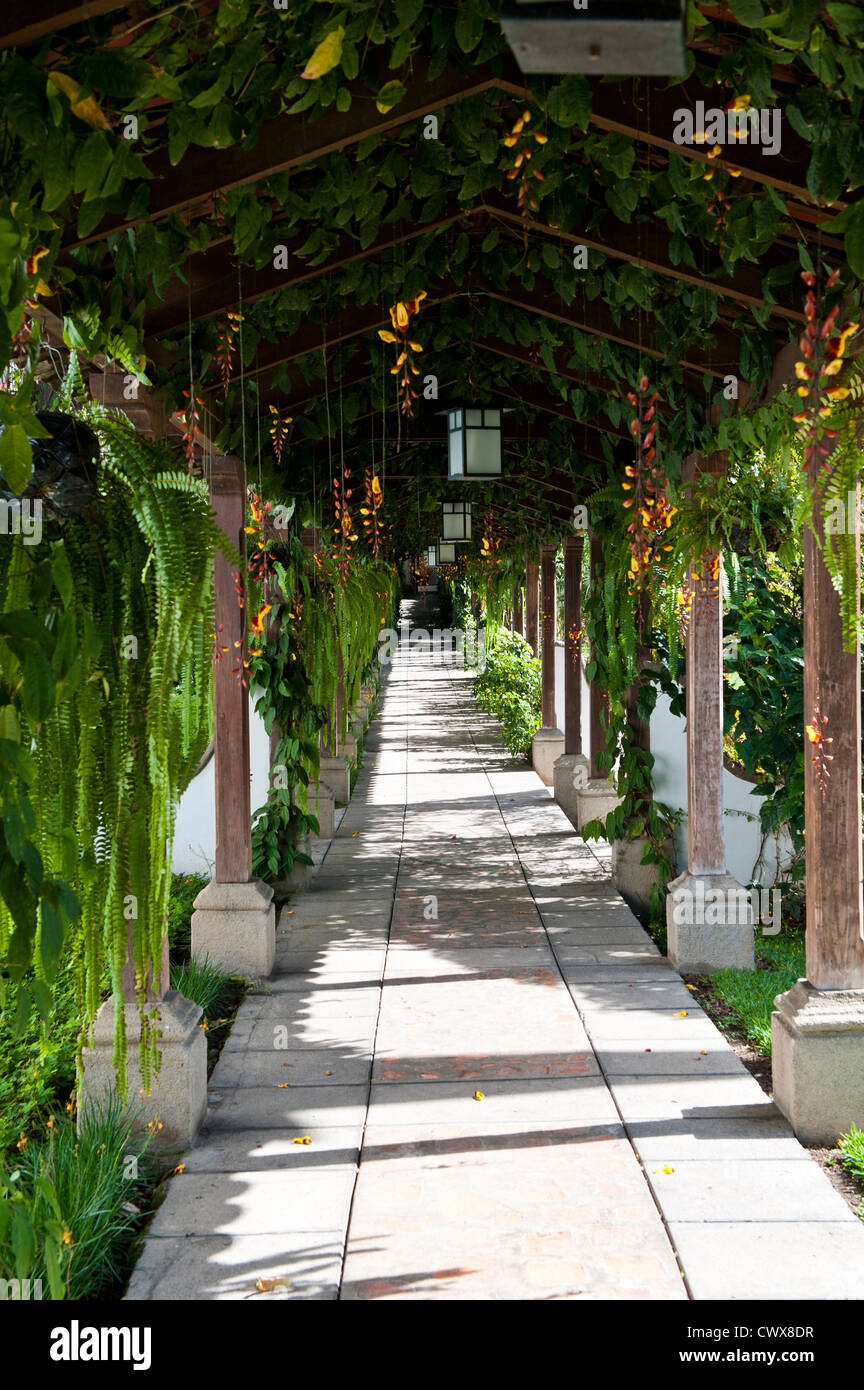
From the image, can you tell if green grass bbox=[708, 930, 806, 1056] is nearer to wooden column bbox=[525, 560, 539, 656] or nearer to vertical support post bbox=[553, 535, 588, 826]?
vertical support post bbox=[553, 535, 588, 826]

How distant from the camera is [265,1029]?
17.4 feet

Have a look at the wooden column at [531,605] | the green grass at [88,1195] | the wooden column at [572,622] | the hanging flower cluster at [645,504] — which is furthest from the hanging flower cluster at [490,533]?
the green grass at [88,1195]

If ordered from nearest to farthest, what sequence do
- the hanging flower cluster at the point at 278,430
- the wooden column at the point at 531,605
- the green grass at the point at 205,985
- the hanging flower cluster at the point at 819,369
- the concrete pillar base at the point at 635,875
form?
1. the hanging flower cluster at the point at 819,369
2. the green grass at the point at 205,985
3. the hanging flower cluster at the point at 278,430
4. the concrete pillar base at the point at 635,875
5. the wooden column at the point at 531,605

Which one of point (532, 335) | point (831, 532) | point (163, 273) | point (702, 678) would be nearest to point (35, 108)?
point (163, 273)

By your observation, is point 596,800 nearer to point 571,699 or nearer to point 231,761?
point 571,699

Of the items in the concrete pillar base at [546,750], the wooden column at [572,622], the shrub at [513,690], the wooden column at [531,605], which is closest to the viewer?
the wooden column at [572,622]

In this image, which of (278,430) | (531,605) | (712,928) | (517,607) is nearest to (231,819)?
(278,430)

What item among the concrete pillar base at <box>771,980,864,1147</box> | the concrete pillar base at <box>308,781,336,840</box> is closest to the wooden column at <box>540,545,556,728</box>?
the concrete pillar base at <box>308,781,336,840</box>

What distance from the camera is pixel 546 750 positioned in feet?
42.1

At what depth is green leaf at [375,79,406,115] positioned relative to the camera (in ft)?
10.3

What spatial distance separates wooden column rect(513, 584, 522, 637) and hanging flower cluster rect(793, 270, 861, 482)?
13535mm

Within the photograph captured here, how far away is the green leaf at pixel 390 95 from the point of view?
312 centimetres

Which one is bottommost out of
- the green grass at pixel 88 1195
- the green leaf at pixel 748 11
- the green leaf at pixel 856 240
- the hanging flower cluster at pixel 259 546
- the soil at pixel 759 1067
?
the soil at pixel 759 1067

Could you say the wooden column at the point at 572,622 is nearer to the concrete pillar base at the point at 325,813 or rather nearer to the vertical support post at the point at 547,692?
the vertical support post at the point at 547,692
